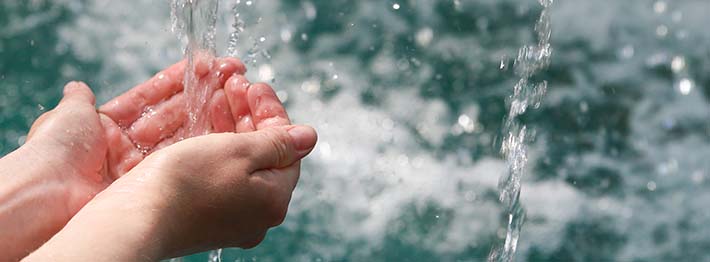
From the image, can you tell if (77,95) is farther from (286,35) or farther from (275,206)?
(286,35)

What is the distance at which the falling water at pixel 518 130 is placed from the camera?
65.1 inches

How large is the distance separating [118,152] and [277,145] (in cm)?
26

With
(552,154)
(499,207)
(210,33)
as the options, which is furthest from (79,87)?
(552,154)

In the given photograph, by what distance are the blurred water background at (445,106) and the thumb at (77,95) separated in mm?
523

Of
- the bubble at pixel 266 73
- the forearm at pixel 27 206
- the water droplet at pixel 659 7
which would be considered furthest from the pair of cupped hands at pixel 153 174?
the water droplet at pixel 659 7

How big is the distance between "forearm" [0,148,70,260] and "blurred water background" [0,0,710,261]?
0.64 m

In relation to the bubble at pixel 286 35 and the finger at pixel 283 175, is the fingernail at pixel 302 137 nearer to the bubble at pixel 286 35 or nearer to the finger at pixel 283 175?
the finger at pixel 283 175

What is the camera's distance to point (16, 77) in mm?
1778

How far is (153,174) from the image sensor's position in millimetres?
779

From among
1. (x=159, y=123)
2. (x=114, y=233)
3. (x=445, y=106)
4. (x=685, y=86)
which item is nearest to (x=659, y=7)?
(x=685, y=86)

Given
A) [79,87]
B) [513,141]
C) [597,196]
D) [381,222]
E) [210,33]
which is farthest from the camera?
[513,141]

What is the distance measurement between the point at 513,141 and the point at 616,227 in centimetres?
30

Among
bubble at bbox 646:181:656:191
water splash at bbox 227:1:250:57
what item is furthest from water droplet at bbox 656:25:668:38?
water splash at bbox 227:1:250:57

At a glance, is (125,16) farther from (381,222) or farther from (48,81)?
(381,222)
